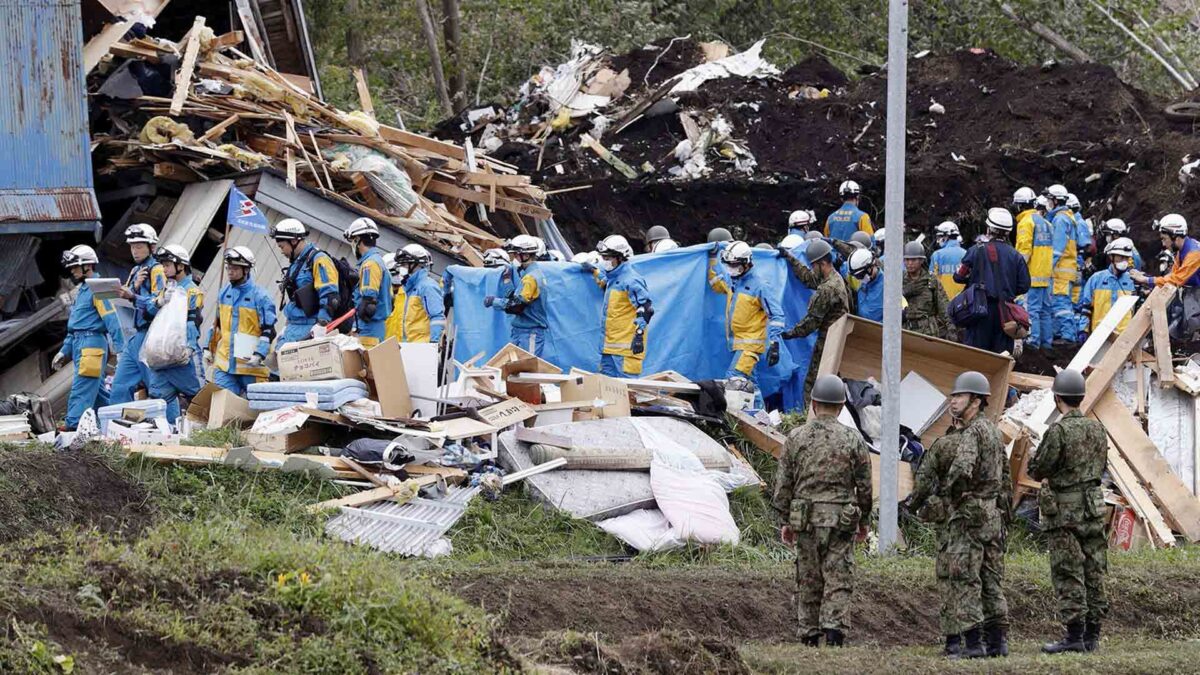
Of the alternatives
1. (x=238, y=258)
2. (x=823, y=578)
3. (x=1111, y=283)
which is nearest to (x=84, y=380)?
(x=238, y=258)

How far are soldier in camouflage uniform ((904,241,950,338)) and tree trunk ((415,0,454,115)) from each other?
52.1ft

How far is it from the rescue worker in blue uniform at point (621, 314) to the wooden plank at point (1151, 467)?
4.23 meters

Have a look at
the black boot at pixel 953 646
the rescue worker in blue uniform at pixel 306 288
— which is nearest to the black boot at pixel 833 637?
the black boot at pixel 953 646

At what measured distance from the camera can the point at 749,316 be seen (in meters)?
15.8

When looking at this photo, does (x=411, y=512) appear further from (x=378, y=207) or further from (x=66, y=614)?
(x=378, y=207)

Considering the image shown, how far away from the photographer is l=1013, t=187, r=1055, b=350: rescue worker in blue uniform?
18859mm

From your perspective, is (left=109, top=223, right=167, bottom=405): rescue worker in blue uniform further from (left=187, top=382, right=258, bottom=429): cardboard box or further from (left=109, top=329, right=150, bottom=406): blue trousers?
(left=187, top=382, right=258, bottom=429): cardboard box

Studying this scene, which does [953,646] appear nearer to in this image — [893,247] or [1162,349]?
[893,247]

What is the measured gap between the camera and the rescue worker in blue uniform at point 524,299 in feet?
52.3

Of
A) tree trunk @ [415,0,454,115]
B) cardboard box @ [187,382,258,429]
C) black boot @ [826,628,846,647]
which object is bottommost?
black boot @ [826,628,846,647]

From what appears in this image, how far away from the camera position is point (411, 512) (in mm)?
12211

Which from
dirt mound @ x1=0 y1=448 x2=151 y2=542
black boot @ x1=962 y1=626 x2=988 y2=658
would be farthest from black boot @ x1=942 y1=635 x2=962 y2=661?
dirt mound @ x1=0 y1=448 x2=151 y2=542

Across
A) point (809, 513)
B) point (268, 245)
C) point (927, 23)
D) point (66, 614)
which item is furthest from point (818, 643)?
point (927, 23)

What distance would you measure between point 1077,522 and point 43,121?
38.8 ft
